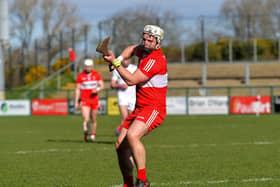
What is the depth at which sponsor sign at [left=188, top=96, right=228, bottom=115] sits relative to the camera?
34719 mm

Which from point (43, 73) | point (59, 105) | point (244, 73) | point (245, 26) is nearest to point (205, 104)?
point (59, 105)

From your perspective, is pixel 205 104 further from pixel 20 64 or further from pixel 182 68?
pixel 20 64

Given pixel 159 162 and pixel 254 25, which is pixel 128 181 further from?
pixel 254 25

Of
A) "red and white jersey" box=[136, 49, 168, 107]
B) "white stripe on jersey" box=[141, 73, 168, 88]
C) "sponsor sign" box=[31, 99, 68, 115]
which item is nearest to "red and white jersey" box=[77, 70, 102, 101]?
"red and white jersey" box=[136, 49, 168, 107]

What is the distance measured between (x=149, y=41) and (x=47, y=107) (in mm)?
29898

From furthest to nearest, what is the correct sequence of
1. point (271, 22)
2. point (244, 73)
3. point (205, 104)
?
point (271, 22) < point (244, 73) < point (205, 104)

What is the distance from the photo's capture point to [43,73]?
58500mm

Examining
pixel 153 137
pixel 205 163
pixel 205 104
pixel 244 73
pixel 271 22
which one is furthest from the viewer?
pixel 271 22

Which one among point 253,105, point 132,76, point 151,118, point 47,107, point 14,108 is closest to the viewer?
point 132,76

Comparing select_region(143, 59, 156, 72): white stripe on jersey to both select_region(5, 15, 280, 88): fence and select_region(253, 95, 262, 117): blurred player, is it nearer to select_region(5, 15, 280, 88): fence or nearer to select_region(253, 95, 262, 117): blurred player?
select_region(253, 95, 262, 117): blurred player

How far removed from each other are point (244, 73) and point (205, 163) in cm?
3729

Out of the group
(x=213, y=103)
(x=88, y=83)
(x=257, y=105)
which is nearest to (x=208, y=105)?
(x=213, y=103)

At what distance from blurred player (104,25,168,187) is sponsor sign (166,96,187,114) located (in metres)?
26.8

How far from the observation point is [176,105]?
35.2 metres
